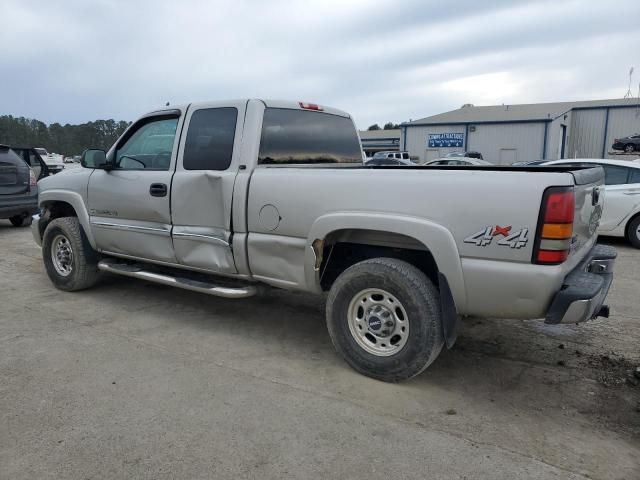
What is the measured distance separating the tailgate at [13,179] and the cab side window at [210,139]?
24.0 ft

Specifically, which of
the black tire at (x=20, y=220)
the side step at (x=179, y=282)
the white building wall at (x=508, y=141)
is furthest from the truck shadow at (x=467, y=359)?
the white building wall at (x=508, y=141)

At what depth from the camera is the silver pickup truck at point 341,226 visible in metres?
2.84

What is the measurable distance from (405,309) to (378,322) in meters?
0.25

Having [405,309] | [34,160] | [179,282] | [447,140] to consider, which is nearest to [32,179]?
[34,160]

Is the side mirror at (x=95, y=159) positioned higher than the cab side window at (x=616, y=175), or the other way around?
the side mirror at (x=95, y=159)

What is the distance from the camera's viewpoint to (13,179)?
9.85 m

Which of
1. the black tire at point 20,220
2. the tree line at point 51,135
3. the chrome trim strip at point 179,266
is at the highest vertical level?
the tree line at point 51,135

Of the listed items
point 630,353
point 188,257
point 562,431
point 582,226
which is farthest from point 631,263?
point 188,257

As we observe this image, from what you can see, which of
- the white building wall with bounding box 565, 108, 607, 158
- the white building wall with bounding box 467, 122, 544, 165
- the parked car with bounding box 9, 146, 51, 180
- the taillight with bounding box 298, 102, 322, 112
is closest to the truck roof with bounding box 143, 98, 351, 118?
the taillight with bounding box 298, 102, 322, 112

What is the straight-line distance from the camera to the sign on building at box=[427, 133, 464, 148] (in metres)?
32.6

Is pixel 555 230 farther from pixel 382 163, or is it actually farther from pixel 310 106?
pixel 382 163

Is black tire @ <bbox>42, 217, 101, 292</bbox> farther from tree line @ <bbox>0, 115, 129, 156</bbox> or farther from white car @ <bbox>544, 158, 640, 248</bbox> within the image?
tree line @ <bbox>0, 115, 129, 156</bbox>

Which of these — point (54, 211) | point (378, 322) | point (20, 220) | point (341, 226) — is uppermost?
point (341, 226)

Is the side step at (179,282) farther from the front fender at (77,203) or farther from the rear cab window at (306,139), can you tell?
the rear cab window at (306,139)
